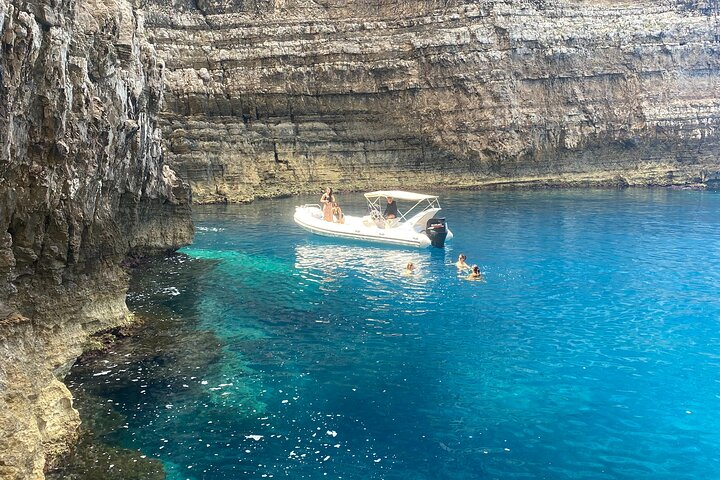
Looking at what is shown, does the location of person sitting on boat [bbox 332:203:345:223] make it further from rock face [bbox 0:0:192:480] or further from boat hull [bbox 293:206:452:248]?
rock face [bbox 0:0:192:480]

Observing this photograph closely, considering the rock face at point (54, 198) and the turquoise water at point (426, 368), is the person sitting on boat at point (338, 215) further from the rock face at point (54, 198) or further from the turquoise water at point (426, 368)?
the rock face at point (54, 198)

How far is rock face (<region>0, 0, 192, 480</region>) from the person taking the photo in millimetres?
7934

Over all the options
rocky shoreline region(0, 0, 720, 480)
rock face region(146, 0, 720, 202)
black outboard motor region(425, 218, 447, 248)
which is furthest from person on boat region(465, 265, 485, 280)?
rock face region(146, 0, 720, 202)

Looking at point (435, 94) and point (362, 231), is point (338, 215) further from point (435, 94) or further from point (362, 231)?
point (435, 94)

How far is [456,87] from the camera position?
53.4 meters

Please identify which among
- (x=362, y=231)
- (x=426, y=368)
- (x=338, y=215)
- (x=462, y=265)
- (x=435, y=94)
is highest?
(x=435, y=94)

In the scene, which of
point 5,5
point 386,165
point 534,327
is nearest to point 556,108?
point 386,165

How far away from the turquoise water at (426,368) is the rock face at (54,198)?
4.63 feet

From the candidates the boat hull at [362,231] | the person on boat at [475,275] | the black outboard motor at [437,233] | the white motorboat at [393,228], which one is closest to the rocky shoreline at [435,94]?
the boat hull at [362,231]

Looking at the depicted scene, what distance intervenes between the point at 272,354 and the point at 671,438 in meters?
8.19

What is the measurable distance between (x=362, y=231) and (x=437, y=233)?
3.90 meters

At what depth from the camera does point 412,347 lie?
15.3 meters

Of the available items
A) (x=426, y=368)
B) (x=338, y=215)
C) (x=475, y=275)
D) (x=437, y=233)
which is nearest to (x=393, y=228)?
(x=437, y=233)

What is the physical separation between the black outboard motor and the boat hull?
14.6 inches
